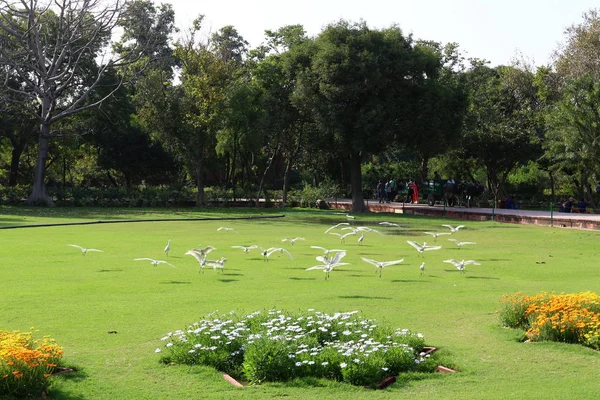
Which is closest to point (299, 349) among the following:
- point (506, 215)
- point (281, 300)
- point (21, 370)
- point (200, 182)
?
point (21, 370)

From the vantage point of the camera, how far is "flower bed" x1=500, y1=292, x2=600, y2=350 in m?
8.23

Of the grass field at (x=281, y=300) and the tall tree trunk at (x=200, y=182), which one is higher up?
the tall tree trunk at (x=200, y=182)

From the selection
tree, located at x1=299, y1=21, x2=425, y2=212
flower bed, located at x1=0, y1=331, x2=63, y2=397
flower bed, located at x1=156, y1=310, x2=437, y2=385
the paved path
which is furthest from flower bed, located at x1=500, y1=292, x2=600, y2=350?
tree, located at x1=299, y1=21, x2=425, y2=212

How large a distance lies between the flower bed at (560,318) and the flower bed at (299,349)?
163 cm

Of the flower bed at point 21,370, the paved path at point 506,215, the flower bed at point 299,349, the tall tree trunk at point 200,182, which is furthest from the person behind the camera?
the tall tree trunk at point 200,182

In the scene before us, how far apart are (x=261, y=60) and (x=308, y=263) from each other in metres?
33.6

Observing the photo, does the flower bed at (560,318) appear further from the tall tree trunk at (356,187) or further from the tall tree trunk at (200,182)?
the tall tree trunk at (200,182)

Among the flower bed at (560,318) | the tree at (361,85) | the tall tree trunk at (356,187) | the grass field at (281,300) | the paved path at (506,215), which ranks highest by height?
the tree at (361,85)

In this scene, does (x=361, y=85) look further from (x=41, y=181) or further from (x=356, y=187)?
(x=41, y=181)

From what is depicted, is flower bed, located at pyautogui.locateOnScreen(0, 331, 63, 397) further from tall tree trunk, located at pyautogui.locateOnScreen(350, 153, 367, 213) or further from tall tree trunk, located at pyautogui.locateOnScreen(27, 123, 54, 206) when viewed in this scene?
tall tree trunk, located at pyautogui.locateOnScreen(27, 123, 54, 206)

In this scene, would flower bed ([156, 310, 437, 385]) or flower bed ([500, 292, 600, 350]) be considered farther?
flower bed ([500, 292, 600, 350])

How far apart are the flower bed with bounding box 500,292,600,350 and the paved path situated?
20.0 meters

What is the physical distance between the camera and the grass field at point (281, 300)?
22.1ft

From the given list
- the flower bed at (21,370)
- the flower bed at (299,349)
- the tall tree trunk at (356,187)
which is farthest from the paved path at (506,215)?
the flower bed at (21,370)
